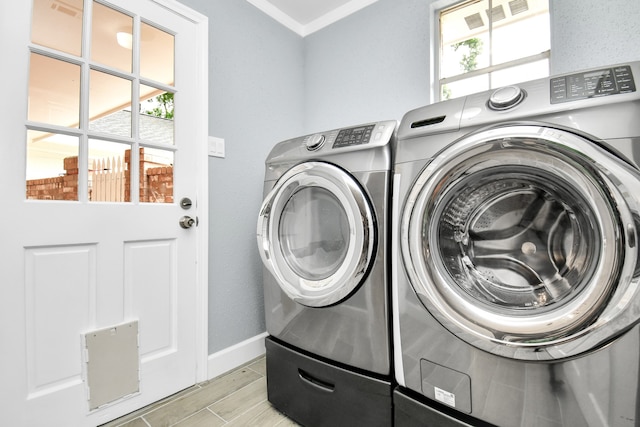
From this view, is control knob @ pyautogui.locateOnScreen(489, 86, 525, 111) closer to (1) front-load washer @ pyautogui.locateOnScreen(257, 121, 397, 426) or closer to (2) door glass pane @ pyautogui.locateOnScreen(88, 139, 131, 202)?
(1) front-load washer @ pyautogui.locateOnScreen(257, 121, 397, 426)

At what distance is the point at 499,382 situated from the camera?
2.58ft

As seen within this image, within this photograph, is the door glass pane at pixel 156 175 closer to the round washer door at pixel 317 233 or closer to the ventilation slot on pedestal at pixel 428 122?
the round washer door at pixel 317 233

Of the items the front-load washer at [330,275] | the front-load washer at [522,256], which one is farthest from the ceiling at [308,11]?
the front-load washer at [522,256]

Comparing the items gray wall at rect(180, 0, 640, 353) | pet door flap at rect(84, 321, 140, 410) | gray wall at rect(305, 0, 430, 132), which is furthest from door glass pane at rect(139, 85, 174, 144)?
gray wall at rect(305, 0, 430, 132)

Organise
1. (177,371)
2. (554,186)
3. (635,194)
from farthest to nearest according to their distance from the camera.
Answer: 1. (177,371)
2. (554,186)
3. (635,194)

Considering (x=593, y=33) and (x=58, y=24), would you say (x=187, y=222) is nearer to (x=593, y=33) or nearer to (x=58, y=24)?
(x=58, y=24)

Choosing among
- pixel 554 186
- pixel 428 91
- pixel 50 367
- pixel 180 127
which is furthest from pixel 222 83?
pixel 554 186

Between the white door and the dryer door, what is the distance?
47.4 inches

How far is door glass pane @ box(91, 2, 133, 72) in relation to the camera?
128cm

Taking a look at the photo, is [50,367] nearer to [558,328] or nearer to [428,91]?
[558,328]

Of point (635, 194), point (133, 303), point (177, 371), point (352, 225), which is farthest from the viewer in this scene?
point (177, 371)

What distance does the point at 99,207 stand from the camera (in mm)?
1246

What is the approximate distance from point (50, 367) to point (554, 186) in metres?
1.82

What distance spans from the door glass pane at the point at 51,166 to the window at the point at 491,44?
1.95 meters
